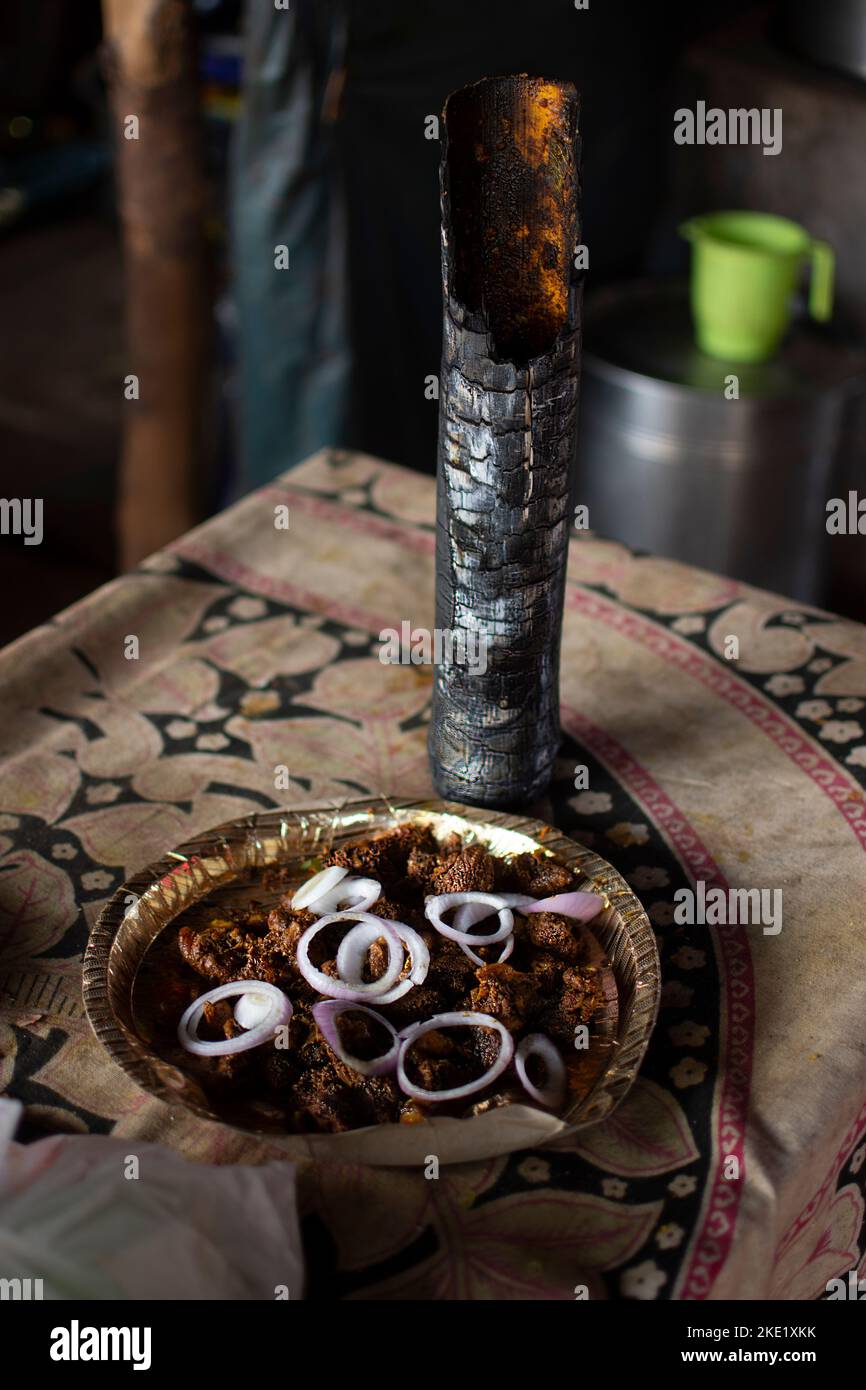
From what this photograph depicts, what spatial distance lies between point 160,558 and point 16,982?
23.4 inches

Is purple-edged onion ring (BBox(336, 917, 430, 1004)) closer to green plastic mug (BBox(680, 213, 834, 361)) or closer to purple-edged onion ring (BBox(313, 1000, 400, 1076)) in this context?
purple-edged onion ring (BBox(313, 1000, 400, 1076))

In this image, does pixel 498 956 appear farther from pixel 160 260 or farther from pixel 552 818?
pixel 160 260

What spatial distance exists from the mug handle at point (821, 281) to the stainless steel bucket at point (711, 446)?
0.13 feet

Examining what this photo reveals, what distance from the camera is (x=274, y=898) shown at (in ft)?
3.46

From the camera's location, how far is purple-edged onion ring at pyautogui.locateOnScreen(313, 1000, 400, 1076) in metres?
0.88

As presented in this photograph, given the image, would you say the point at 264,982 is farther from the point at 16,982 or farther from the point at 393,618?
the point at 393,618

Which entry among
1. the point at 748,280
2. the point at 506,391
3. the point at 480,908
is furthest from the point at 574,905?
the point at 748,280

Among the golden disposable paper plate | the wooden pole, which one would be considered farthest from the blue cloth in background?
the golden disposable paper plate

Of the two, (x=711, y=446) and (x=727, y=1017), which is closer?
(x=727, y=1017)

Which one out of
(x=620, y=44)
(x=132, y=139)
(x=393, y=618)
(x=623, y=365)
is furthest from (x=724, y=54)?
(x=393, y=618)

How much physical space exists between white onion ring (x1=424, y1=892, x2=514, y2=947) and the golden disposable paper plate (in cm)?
7

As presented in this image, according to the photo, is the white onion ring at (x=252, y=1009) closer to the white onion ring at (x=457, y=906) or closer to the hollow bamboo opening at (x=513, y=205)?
the white onion ring at (x=457, y=906)

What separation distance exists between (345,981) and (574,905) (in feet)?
0.59

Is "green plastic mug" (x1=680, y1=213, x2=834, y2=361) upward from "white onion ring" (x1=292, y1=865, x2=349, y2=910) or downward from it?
upward
